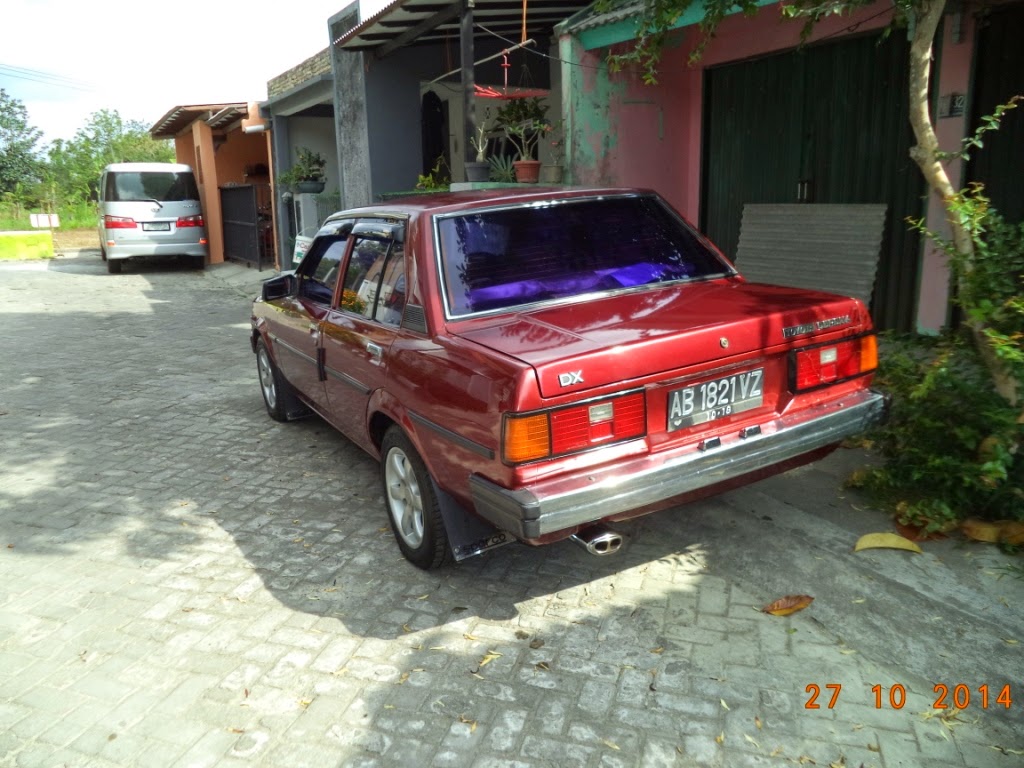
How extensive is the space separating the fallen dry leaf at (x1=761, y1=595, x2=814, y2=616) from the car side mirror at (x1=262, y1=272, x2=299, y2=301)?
3561mm

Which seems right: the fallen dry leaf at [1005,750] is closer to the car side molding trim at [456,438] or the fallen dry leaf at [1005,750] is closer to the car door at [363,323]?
the car side molding trim at [456,438]

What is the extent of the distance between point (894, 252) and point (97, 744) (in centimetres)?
651

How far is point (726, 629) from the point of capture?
10.6 ft

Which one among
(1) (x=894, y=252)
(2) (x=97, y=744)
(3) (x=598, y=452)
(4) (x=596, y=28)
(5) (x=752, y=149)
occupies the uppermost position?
(4) (x=596, y=28)

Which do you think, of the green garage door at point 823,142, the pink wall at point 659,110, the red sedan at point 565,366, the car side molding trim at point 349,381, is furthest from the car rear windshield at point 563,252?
the pink wall at point 659,110

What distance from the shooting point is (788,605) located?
133 inches

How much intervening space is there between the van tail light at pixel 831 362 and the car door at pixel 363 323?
1751 millimetres

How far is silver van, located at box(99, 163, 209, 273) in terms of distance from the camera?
1725cm

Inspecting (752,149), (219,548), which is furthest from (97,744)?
(752,149)

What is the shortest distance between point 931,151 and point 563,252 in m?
1.79

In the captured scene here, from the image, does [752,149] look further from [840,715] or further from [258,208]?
[258,208]
